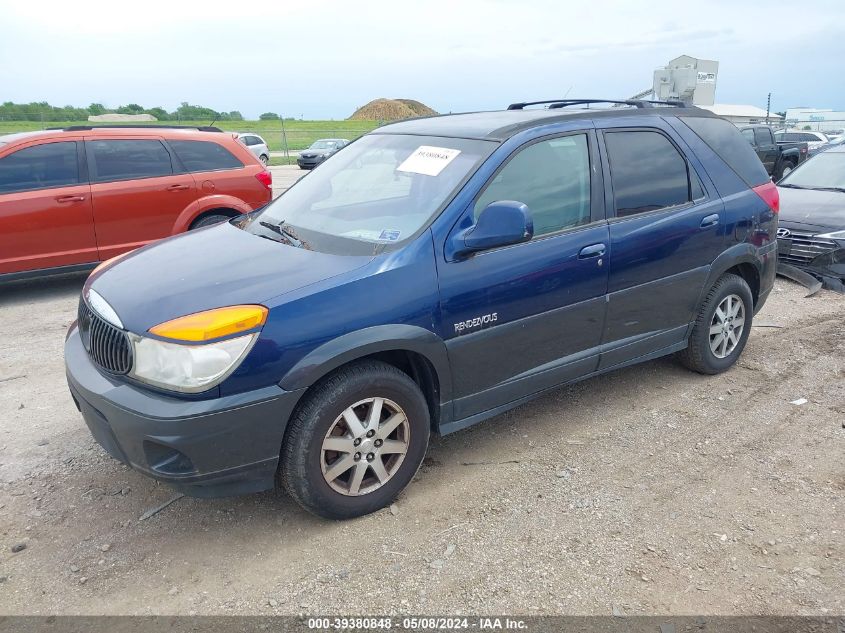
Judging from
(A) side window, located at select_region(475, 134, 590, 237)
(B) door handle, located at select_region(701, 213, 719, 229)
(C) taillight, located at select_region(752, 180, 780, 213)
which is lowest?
(B) door handle, located at select_region(701, 213, 719, 229)

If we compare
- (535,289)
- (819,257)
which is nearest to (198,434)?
(535,289)

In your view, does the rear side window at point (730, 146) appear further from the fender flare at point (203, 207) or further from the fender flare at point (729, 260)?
the fender flare at point (203, 207)

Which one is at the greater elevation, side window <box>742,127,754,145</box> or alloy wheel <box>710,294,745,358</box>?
side window <box>742,127,754,145</box>

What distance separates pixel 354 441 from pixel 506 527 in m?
0.83

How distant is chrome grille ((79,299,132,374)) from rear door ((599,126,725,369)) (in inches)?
102

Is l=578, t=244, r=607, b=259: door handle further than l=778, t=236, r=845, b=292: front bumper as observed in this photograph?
No

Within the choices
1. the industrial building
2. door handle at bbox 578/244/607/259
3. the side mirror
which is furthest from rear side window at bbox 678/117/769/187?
the industrial building

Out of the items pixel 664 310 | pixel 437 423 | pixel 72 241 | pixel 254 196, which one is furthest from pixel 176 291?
pixel 254 196

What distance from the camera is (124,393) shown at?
9.34 feet

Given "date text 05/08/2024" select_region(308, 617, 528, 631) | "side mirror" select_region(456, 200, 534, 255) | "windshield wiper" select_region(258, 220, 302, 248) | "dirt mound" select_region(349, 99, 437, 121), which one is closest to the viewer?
"date text 05/08/2024" select_region(308, 617, 528, 631)

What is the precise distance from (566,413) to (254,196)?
5.13 m

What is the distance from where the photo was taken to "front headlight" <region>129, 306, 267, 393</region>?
2.72 meters

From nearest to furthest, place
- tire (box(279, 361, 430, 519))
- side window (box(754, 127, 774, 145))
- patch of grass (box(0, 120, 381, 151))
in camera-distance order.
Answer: tire (box(279, 361, 430, 519)) → side window (box(754, 127, 774, 145)) → patch of grass (box(0, 120, 381, 151))

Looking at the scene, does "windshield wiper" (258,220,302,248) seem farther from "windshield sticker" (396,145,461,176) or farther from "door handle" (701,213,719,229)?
"door handle" (701,213,719,229)
